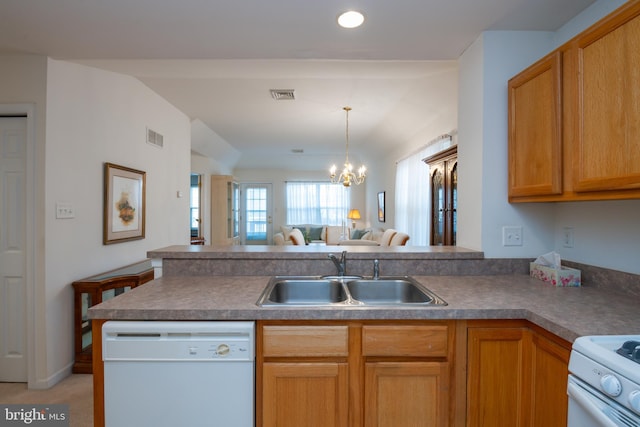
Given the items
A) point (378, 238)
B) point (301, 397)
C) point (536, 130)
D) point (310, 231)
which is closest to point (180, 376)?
point (301, 397)

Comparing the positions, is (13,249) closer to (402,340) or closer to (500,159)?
(402,340)

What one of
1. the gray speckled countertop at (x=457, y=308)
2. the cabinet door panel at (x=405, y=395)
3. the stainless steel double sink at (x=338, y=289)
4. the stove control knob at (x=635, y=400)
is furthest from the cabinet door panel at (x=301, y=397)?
the stove control knob at (x=635, y=400)

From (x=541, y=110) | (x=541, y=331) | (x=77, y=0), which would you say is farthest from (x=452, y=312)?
(x=77, y=0)

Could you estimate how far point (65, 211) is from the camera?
2.46 meters

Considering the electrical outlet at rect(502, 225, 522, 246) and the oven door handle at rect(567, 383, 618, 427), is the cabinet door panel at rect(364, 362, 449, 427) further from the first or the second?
the electrical outlet at rect(502, 225, 522, 246)

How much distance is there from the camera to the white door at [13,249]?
93.6 inches

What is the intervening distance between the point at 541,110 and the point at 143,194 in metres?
3.37

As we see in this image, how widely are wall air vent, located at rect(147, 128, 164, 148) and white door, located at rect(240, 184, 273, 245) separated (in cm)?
543

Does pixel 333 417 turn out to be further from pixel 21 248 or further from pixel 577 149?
pixel 21 248

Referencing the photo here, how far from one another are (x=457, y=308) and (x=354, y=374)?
496 mm

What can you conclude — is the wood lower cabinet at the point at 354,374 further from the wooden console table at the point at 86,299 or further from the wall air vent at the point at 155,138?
the wall air vent at the point at 155,138

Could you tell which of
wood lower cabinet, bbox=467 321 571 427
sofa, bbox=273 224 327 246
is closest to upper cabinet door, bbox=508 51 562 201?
wood lower cabinet, bbox=467 321 571 427

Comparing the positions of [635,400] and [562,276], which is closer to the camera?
[635,400]

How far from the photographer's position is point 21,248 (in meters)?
2.38
